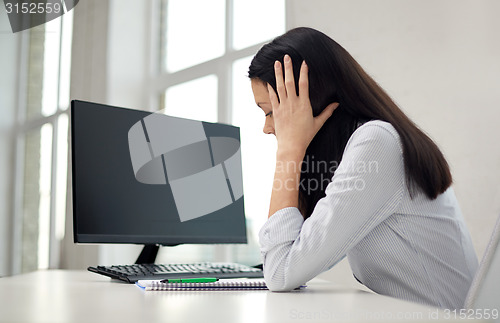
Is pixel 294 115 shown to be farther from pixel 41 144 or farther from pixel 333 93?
pixel 41 144

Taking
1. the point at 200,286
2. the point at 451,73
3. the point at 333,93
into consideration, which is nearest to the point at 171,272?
the point at 200,286

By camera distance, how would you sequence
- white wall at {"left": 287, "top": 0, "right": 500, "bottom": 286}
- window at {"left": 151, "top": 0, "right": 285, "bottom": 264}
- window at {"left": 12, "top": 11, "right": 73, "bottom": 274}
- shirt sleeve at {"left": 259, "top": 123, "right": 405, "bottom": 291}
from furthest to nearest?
window at {"left": 12, "top": 11, "right": 73, "bottom": 274}, window at {"left": 151, "top": 0, "right": 285, "bottom": 264}, white wall at {"left": 287, "top": 0, "right": 500, "bottom": 286}, shirt sleeve at {"left": 259, "top": 123, "right": 405, "bottom": 291}

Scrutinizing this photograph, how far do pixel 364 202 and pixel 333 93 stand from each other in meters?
0.31

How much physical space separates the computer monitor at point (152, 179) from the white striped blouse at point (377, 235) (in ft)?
1.52

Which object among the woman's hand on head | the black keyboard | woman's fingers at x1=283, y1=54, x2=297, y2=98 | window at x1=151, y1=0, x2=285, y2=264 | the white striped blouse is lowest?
the black keyboard

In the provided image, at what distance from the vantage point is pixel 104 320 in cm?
57

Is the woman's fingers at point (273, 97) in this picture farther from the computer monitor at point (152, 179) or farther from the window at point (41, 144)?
the window at point (41, 144)

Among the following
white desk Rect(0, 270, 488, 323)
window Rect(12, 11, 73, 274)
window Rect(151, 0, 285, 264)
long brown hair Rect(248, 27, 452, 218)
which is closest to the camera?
white desk Rect(0, 270, 488, 323)

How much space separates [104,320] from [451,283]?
0.66 metres

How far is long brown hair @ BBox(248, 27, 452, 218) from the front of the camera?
106 centimetres

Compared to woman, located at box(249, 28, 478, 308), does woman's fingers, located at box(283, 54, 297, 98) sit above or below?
above

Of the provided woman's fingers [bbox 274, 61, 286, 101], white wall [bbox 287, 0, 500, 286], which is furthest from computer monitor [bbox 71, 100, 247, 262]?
white wall [bbox 287, 0, 500, 286]

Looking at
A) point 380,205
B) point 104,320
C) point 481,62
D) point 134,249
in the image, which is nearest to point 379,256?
point 380,205

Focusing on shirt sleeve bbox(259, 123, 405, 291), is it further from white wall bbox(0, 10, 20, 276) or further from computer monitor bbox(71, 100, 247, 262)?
white wall bbox(0, 10, 20, 276)
